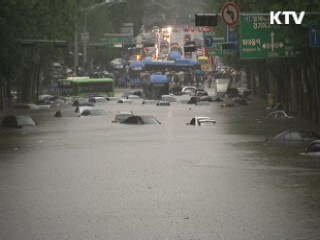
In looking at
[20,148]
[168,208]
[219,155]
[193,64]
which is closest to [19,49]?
[20,148]

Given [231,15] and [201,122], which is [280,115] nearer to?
[201,122]

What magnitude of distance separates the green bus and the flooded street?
48.3 metres

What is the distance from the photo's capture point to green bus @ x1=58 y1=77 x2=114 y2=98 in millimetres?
112562

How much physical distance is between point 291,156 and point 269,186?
11.7 m

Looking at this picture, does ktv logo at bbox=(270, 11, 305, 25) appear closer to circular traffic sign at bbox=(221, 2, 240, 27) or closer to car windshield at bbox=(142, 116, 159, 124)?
circular traffic sign at bbox=(221, 2, 240, 27)

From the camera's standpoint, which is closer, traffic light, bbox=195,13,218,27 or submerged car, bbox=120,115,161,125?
traffic light, bbox=195,13,218,27

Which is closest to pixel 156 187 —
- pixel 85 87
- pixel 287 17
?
pixel 287 17

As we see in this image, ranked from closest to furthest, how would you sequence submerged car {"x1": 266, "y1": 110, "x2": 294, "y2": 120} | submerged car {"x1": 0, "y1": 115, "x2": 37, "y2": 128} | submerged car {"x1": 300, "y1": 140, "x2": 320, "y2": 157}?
submerged car {"x1": 300, "y1": 140, "x2": 320, "y2": 157} < submerged car {"x1": 0, "y1": 115, "x2": 37, "y2": 128} < submerged car {"x1": 266, "y1": 110, "x2": 294, "y2": 120}

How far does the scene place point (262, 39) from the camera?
5550 centimetres

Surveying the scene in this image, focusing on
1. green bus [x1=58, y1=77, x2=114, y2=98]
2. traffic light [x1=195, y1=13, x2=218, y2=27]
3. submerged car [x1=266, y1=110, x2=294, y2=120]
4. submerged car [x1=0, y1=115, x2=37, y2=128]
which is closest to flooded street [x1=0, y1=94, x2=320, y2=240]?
submerged car [x1=0, y1=115, x2=37, y2=128]

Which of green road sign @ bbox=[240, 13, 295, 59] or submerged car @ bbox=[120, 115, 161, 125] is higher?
green road sign @ bbox=[240, 13, 295, 59]

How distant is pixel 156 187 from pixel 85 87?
81.3 m

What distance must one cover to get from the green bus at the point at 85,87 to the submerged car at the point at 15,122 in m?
41.3

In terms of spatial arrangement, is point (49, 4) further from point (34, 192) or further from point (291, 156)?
point (34, 192)
